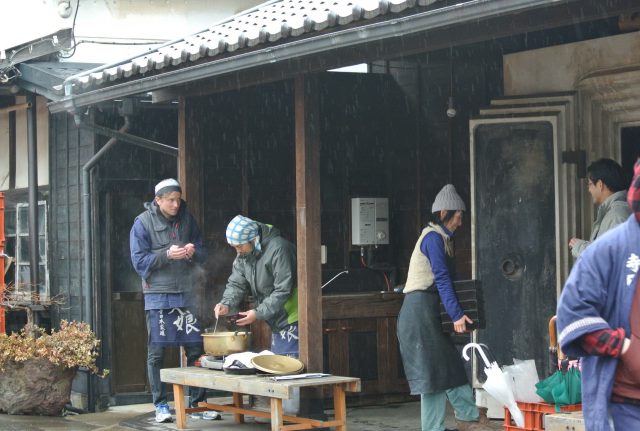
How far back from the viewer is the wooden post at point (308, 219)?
9.35 m

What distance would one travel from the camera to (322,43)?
815 cm

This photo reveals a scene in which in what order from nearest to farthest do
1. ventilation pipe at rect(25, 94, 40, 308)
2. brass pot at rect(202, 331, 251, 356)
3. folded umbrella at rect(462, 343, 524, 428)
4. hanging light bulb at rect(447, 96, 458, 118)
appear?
folded umbrella at rect(462, 343, 524, 428) < brass pot at rect(202, 331, 251, 356) < hanging light bulb at rect(447, 96, 458, 118) < ventilation pipe at rect(25, 94, 40, 308)

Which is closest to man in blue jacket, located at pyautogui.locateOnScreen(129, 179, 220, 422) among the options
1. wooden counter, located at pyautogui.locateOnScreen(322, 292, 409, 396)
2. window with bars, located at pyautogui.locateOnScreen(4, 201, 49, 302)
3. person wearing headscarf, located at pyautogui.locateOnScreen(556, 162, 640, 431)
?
wooden counter, located at pyautogui.locateOnScreen(322, 292, 409, 396)

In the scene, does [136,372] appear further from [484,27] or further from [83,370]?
[484,27]

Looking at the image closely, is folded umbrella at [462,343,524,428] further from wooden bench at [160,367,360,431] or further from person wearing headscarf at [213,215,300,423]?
person wearing headscarf at [213,215,300,423]

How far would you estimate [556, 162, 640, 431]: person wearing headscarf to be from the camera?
16.4 ft

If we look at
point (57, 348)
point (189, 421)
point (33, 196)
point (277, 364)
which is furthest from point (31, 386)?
point (277, 364)

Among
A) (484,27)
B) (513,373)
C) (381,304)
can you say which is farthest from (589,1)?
(381,304)

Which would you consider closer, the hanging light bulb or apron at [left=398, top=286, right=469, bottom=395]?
apron at [left=398, top=286, right=469, bottom=395]

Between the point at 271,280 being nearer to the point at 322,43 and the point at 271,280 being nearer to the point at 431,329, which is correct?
the point at 431,329

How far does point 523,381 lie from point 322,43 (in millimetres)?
2589

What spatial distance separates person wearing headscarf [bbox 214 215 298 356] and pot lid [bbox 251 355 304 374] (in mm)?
403

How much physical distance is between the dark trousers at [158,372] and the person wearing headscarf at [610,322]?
20.1 feet

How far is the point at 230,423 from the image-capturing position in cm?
1067
